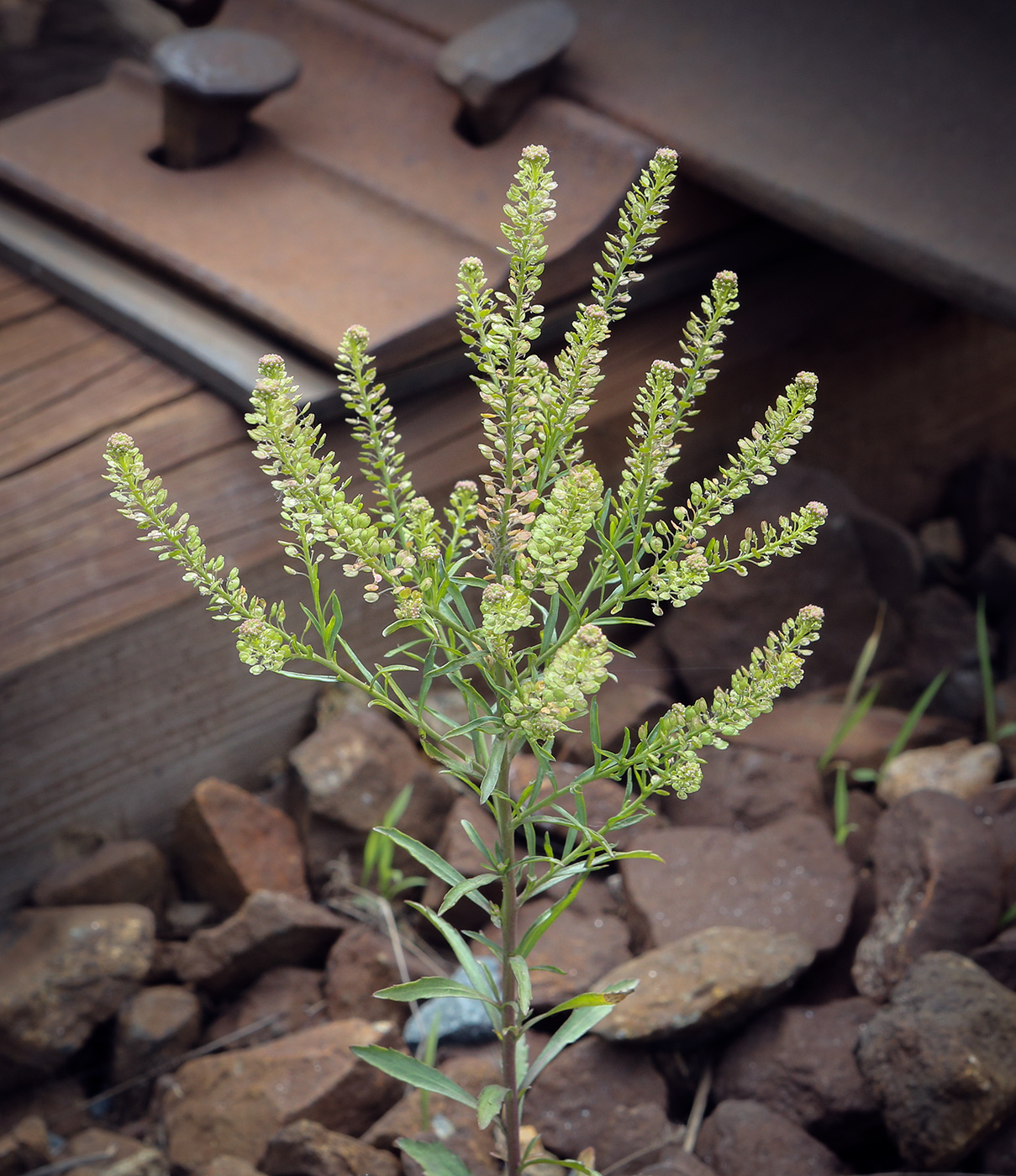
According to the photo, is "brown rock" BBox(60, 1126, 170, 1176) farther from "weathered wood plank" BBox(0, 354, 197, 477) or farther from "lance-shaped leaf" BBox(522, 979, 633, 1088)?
"weathered wood plank" BBox(0, 354, 197, 477)

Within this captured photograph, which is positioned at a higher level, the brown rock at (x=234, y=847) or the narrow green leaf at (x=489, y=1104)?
the narrow green leaf at (x=489, y=1104)

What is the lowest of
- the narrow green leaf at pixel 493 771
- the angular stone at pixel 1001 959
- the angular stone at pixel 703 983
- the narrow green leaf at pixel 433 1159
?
the angular stone at pixel 703 983

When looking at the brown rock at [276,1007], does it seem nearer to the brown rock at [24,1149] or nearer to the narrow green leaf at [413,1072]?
the brown rock at [24,1149]

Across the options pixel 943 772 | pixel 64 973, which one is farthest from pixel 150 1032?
pixel 943 772

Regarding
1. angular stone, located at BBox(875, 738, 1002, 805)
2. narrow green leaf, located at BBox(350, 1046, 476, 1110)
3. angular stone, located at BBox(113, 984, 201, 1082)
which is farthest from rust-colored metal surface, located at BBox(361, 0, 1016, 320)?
angular stone, located at BBox(113, 984, 201, 1082)

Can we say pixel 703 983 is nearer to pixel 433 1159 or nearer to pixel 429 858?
pixel 433 1159

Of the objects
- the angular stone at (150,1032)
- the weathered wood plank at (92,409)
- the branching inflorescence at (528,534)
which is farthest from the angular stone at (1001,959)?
the weathered wood plank at (92,409)

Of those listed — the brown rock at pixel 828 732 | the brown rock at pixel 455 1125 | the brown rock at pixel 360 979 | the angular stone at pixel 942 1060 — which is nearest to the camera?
the angular stone at pixel 942 1060
